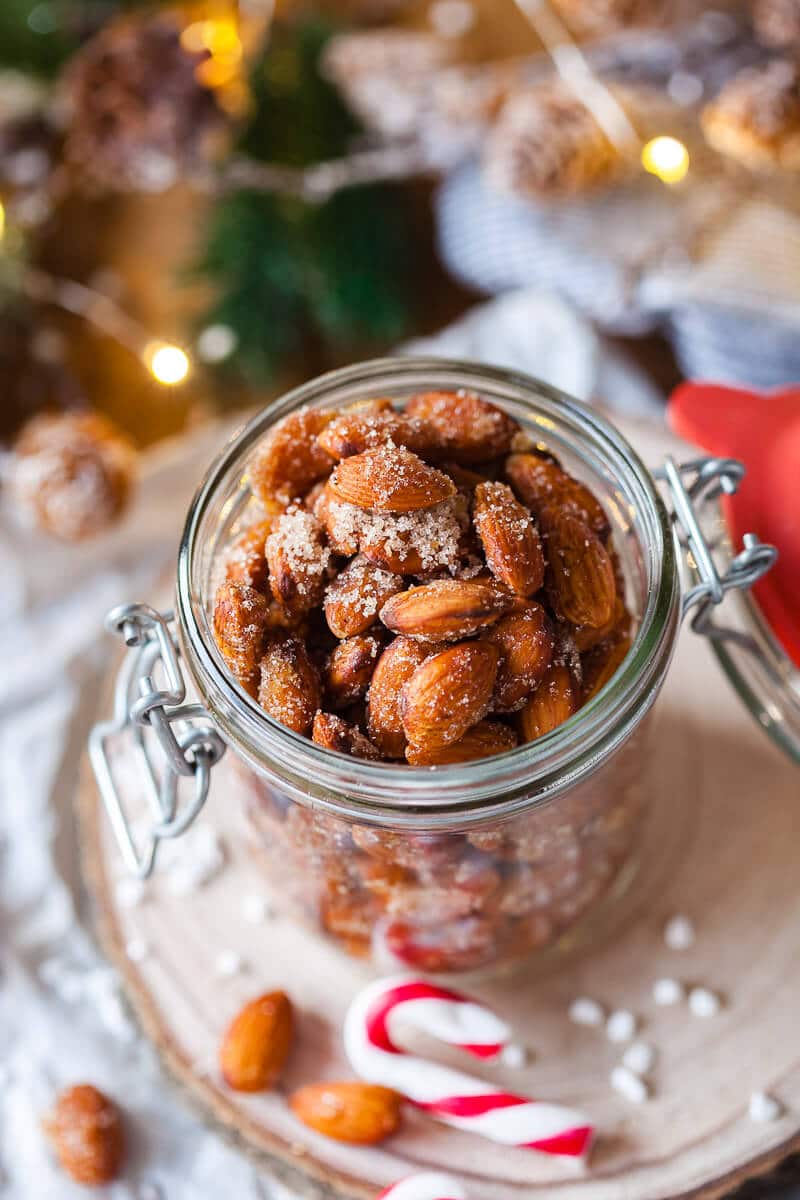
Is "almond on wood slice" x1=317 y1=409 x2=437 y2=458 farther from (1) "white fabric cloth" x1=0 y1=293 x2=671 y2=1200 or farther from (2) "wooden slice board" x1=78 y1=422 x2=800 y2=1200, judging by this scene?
(1) "white fabric cloth" x1=0 y1=293 x2=671 y2=1200

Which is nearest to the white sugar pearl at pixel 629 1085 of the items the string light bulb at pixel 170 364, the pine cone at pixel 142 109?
the string light bulb at pixel 170 364

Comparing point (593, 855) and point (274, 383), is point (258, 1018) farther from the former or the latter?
point (274, 383)

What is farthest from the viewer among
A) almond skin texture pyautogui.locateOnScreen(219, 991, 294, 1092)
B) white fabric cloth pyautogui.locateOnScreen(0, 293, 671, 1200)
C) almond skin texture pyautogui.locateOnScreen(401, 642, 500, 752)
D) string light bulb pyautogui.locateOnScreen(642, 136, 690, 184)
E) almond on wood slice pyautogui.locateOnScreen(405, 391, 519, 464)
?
string light bulb pyautogui.locateOnScreen(642, 136, 690, 184)

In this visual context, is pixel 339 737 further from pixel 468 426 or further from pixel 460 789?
pixel 468 426

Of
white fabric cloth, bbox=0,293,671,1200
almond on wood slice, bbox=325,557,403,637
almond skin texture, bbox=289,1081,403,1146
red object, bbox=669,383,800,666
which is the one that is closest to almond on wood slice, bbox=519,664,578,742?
almond on wood slice, bbox=325,557,403,637

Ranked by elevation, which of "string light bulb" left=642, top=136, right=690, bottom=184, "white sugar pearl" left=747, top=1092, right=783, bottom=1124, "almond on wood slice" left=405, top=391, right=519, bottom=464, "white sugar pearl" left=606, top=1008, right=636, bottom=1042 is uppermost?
"string light bulb" left=642, top=136, right=690, bottom=184

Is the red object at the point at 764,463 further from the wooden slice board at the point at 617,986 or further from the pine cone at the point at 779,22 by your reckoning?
the pine cone at the point at 779,22
